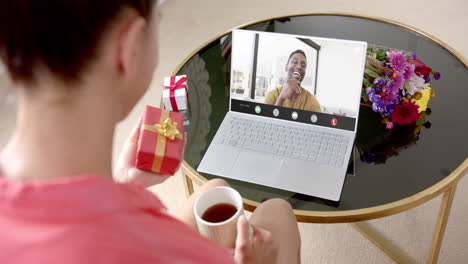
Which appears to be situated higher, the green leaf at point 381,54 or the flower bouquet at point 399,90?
the green leaf at point 381,54

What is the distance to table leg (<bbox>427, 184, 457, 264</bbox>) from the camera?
1.39 metres

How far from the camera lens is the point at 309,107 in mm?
1439

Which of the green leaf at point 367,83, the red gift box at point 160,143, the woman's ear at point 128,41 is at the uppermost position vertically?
the woman's ear at point 128,41

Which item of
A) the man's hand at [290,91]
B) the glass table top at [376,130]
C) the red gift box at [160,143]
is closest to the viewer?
the red gift box at [160,143]

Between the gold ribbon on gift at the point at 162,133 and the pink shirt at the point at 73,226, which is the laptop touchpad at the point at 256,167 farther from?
the pink shirt at the point at 73,226

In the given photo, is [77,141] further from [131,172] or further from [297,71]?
[297,71]

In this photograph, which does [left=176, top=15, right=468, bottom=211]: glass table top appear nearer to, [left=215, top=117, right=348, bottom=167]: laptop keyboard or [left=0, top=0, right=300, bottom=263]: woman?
[left=215, top=117, right=348, bottom=167]: laptop keyboard

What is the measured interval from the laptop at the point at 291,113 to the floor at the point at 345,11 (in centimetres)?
51

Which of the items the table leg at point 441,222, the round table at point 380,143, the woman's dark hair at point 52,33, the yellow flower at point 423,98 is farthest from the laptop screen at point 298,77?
the woman's dark hair at point 52,33

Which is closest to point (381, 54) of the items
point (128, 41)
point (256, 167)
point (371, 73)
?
point (371, 73)

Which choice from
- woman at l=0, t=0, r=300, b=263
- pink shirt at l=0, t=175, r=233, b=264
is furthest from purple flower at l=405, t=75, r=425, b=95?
pink shirt at l=0, t=175, r=233, b=264

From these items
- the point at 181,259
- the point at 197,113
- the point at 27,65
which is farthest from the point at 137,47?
the point at 197,113

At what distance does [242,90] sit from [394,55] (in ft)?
1.62

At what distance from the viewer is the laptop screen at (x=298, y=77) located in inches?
53.8
